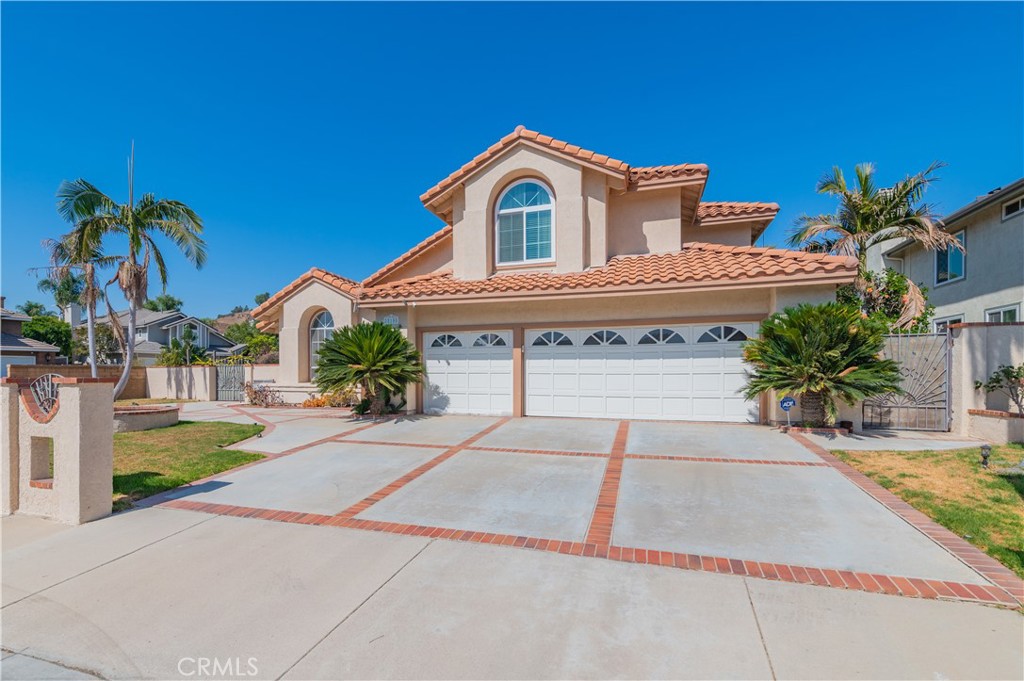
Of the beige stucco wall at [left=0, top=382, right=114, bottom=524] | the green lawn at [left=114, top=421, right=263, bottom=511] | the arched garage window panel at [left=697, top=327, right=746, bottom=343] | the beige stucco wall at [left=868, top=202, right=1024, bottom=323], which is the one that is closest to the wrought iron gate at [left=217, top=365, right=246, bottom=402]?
the green lawn at [left=114, top=421, right=263, bottom=511]

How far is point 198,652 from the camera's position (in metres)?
3.10

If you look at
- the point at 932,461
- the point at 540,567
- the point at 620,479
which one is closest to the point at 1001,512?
the point at 932,461

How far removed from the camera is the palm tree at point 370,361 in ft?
40.0

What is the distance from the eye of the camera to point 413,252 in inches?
613

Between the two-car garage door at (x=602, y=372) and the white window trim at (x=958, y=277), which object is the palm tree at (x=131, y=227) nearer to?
the two-car garage door at (x=602, y=372)

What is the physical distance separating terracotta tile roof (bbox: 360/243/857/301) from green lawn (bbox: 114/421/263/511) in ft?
17.3

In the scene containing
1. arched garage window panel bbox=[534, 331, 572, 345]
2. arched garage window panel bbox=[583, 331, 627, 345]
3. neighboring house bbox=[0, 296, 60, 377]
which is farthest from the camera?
neighboring house bbox=[0, 296, 60, 377]

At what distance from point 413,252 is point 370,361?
500cm

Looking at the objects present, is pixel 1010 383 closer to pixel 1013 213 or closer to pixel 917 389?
pixel 917 389

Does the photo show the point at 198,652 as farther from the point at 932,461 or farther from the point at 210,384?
the point at 210,384

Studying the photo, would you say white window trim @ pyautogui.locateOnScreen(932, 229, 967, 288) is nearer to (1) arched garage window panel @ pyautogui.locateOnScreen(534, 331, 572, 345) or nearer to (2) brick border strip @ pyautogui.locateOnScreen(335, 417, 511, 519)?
(1) arched garage window panel @ pyautogui.locateOnScreen(534, 331, 572, 345)

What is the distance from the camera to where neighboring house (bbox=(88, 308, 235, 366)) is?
121 ft

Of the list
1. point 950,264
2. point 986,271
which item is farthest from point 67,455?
point 950,264

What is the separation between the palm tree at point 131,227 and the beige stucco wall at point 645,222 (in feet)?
45.6
